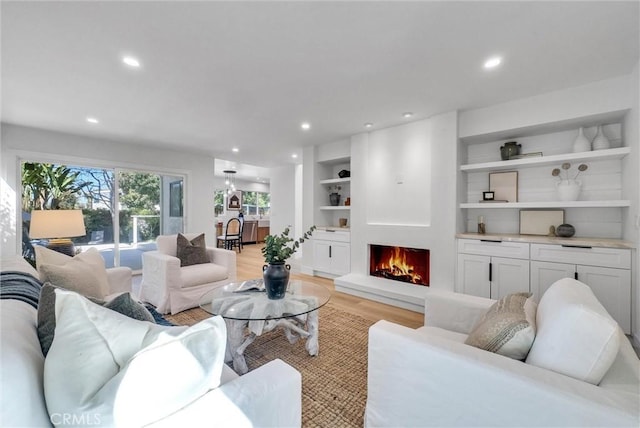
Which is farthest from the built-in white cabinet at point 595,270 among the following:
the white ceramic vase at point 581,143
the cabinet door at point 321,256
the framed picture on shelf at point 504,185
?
the cabinet door at point 321,256

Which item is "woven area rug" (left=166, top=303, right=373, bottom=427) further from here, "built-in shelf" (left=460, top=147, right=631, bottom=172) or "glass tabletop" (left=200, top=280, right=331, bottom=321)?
"built-in shelf" (left=460, top=147, right=631, bottom=172)

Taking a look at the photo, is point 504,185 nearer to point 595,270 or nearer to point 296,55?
point 595,270

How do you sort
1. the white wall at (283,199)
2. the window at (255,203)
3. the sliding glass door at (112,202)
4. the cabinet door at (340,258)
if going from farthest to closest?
the window at (255,203) → the white wall at (283,199) → the cabinet door at (340,258) → the sliding glass door at (112,202)

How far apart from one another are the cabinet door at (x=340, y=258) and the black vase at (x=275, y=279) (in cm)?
237

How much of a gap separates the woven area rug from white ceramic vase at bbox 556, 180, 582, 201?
8.06 feet

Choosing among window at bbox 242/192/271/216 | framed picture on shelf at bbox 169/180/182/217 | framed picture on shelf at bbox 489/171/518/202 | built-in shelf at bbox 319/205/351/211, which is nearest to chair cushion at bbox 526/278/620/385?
framed picture on shelf at bbox 489/171/518/202

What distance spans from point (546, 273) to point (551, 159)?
1.17m

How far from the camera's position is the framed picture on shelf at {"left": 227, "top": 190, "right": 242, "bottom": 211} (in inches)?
413

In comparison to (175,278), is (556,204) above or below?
above

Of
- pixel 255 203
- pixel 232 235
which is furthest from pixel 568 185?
pixel 255 203

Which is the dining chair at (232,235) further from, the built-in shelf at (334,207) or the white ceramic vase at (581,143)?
the white ceramic vase at (581,143)

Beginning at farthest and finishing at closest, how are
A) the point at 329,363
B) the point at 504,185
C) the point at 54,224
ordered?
the point at 504,185 → the point at 54,224 → the point at 329,363

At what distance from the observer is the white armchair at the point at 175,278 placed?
9.88 feet

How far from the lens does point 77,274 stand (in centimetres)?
183
